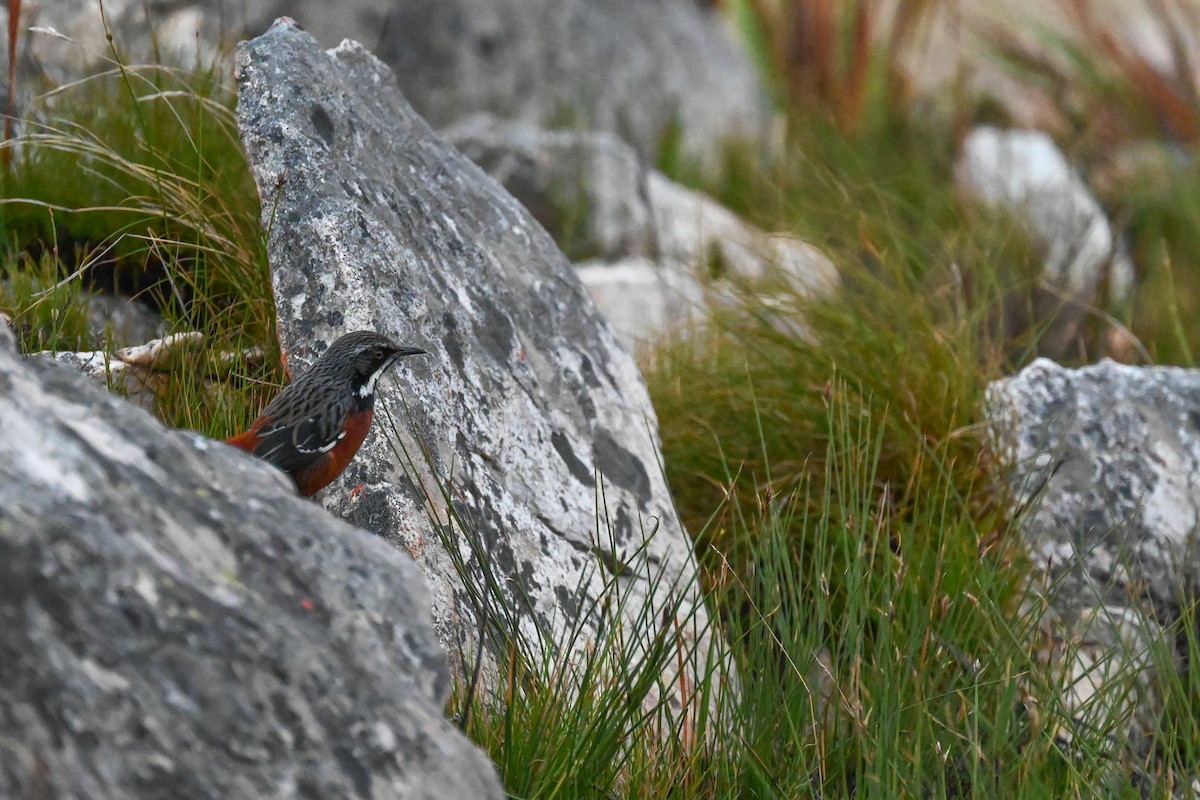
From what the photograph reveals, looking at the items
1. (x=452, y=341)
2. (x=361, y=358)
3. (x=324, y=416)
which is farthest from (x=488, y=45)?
(x=324, y=416)

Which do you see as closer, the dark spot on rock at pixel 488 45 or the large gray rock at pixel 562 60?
the large gray rock at pixel 562 60

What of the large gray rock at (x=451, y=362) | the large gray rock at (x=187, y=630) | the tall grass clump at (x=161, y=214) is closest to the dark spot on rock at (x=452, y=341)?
the large gray rock at (x=451, y=362)

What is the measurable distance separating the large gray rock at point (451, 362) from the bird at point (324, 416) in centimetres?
9

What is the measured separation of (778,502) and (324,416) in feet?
4.33

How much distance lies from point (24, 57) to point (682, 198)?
3.19 m

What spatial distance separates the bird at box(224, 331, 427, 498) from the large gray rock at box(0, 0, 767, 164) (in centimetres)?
356

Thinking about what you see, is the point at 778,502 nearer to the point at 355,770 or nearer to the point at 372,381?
the point at 372,381

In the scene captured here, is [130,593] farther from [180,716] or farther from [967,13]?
[967,13]

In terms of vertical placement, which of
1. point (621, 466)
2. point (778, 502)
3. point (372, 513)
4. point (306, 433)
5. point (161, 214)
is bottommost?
point (778, 502)

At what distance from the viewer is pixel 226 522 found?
148 cm

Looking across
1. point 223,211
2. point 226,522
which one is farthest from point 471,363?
point 226,522

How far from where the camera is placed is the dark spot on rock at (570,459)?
8.90 feet

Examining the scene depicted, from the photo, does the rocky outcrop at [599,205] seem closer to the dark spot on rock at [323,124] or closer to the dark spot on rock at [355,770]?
the dark spot on rock at [323,124]

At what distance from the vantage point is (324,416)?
86.5 inches
